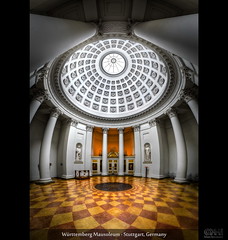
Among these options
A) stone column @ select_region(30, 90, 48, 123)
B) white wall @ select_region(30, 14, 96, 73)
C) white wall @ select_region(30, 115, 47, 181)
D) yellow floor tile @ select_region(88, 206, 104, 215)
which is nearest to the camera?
white wall @ select_region(30, 14, 96, 73)

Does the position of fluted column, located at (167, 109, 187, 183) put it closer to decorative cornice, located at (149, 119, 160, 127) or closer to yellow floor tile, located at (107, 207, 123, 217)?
decorative cornice, located at (149, 119, 160, 127)

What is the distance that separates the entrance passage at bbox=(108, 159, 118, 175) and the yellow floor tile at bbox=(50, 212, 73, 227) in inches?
606

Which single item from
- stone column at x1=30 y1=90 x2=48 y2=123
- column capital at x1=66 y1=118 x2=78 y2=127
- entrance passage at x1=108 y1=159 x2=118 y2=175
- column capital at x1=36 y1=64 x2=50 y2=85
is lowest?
entrance passage at x1=108 y1=159 x2=118 y2=175

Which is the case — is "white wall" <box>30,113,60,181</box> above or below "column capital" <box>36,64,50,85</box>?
below

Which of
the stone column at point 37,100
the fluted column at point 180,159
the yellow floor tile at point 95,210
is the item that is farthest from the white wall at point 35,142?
the fluted column at point 180,159

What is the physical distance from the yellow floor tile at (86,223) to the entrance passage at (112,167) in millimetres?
15720

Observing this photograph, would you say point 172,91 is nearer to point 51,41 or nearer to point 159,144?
point 159,144

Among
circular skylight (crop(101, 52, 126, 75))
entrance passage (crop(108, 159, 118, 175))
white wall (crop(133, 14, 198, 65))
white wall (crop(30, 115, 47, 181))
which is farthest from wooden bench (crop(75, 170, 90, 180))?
circular skylight (crop(101, 52, 126, 75))

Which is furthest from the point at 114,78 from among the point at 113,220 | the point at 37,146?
the point at 113,220

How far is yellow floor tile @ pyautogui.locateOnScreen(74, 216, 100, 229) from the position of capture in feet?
12.1

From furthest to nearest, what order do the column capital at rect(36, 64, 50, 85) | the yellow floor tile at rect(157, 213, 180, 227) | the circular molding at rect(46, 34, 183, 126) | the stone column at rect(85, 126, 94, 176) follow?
the stone column at rect(85, 126, 94, 176) < the circular molding at rect(46, 34, 183, 126) < the column capital at rect(36, 64, 50, 85) < the yellow floor tile at rect(157, 213, 180, 227)

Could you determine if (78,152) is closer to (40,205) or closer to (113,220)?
(40,205)

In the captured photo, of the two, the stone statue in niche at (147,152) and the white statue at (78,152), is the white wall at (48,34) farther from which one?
the stone statue in niche at (147,152)
